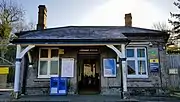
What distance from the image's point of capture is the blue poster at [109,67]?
12.8 metres

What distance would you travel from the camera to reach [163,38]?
13250 mm

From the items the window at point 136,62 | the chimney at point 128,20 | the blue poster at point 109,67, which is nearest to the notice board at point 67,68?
the blue poster at point 109,67

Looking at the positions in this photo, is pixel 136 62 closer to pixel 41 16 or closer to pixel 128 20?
pixel 128 20

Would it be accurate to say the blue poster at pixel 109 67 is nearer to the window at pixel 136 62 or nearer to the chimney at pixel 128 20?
the window at pixel 136 62

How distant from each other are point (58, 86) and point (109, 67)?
3.36 m

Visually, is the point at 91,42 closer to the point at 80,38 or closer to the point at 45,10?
the point at 80,38

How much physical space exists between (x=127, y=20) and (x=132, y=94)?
697 centimetres

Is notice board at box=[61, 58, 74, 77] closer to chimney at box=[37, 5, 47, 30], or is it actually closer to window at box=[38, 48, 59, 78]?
window at box=[38, 48, 59, 78]

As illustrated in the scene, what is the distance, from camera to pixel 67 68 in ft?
42.1

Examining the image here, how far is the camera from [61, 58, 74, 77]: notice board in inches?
504

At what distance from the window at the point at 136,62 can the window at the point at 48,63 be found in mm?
4653

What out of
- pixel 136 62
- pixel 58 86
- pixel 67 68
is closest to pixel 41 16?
pixel 67 68

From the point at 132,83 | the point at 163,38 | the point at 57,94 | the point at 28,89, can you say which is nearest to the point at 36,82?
the point at 28,89

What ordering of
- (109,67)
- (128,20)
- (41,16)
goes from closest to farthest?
(109,67) < (41,16) < (128,20)
